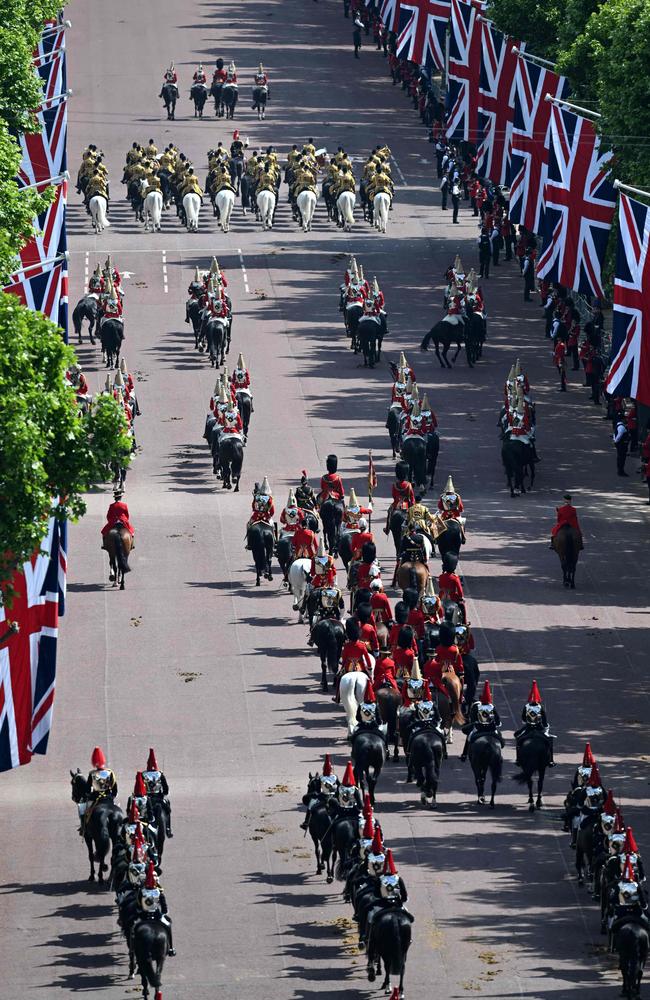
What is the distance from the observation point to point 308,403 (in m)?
63.5

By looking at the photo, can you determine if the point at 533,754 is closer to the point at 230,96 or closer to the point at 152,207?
the point at 152,207

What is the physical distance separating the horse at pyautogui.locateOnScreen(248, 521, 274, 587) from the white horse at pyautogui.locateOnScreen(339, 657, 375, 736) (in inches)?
325

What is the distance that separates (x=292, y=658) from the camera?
4606 centimetres

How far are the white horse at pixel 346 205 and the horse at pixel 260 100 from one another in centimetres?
1635

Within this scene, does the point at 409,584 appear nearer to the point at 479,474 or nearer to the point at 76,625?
the point at 76,625

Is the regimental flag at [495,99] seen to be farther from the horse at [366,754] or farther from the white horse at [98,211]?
the horse at [366,754]

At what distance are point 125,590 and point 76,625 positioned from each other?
7.58 ft

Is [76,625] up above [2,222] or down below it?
below

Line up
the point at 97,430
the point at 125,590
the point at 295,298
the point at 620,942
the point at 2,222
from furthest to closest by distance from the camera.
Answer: the point at 295,298 < the point at 125,590 < the point at 2,222 < the point at 97,430 < the point at 620,942

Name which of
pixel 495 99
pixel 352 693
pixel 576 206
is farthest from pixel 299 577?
pixel 495 99

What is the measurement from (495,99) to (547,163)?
9.81 metres

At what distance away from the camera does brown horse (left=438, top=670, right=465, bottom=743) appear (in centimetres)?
4144

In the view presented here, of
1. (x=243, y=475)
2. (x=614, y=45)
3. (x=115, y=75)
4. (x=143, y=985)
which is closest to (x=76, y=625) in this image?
(x=243, y=475)

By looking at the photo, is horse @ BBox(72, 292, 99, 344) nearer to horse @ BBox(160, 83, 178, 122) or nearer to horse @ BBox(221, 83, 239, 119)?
horse @ BBox(160, 83, 178, 122)
